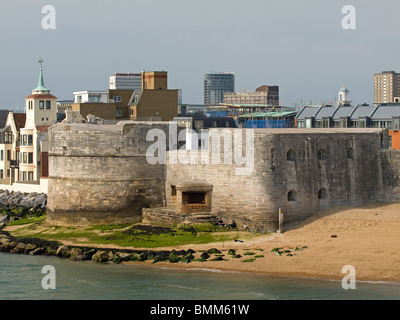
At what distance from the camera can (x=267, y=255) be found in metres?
48.4

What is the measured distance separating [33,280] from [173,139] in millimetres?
15741

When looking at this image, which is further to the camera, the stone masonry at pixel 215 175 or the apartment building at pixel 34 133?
the apartment building at pixel 34 133

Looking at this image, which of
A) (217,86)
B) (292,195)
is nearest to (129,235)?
(292,195)

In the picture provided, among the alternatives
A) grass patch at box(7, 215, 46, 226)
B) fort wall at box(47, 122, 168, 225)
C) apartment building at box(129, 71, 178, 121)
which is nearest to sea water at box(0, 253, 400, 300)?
fort wall at box(47, 122, 168, 225)

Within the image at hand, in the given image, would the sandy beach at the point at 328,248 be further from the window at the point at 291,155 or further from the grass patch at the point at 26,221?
the grass patch at the point at 26,221

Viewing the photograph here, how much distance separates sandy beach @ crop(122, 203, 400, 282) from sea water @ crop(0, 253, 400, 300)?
0.90 m

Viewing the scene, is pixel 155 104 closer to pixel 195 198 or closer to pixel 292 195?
pixel 195 198

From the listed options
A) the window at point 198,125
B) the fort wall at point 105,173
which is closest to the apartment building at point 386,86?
the window at point 198,125

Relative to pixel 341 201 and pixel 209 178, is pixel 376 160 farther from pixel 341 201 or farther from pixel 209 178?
pixel 209 178

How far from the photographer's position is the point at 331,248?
→ 160 feet

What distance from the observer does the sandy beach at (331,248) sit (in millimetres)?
45750

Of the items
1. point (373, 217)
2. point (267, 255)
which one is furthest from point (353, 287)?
point (373, 217)

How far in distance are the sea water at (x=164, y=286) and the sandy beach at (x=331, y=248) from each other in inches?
35.4

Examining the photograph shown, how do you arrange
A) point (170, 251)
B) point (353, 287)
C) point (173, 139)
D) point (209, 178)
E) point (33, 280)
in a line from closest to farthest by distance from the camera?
1. point (353, 287)
2. point (33, 280)
3. point (170, 251)
4. point (209, 178)
5. point (173, 139)
